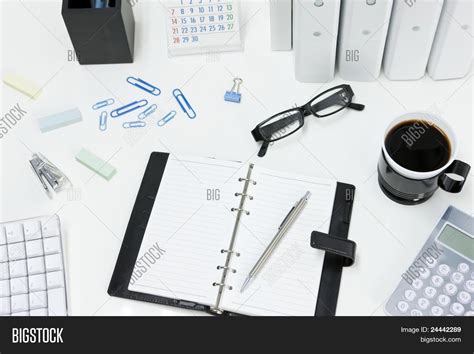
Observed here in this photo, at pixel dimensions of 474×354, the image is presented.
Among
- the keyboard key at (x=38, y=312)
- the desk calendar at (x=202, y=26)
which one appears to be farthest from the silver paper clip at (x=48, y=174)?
the desk calendar at (x=202, y=26)

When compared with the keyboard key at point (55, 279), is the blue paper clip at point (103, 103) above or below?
above

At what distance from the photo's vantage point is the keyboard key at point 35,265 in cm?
110

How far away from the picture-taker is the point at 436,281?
1.04 metres

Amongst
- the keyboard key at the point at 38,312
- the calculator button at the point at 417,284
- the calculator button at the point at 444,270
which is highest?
the calculator button at the point at 444,270

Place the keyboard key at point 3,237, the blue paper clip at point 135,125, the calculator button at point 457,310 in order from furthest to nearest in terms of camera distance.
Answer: the blue paper clip at point 135,125 → the keyboard key at point 3,237 → the calculator button at point 457,310

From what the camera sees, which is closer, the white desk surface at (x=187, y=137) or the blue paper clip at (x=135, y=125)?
the white desk surface at (x=187, y=137)

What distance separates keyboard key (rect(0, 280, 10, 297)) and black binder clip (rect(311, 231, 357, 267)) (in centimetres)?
51

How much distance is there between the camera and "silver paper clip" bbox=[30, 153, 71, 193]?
1.19m

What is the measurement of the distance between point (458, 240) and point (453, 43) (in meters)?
0.35

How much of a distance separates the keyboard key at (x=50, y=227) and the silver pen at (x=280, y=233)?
0.34 metres

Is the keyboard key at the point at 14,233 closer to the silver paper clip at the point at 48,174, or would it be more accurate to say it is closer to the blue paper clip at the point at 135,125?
the silver paper clip at the point at 48,174

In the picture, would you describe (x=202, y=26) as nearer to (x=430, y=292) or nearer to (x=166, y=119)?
(x=166, y=119)

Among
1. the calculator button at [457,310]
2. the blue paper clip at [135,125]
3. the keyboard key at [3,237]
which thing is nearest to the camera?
the calculator button at [457,310]
